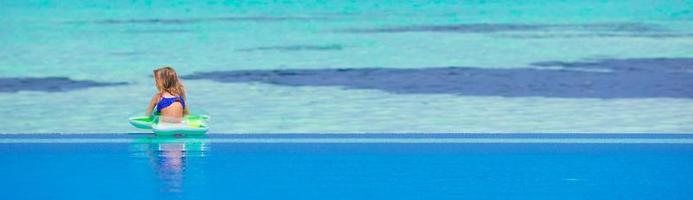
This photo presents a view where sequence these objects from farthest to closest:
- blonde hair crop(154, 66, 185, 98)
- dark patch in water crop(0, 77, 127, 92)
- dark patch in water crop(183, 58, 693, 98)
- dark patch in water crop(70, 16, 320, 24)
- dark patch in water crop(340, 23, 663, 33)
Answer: dark patch in water crop(70, 16, 320, 24) → dark patch in water crop(340, 23, 663, 33) → dark patch in water crop(0, 77, 127, 92) → dark patch in water crop(183, 58, 693, 98) → blonde hair crop(154, 66, 185, 98)

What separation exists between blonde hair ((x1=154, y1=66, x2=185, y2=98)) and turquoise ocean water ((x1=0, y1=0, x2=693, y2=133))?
479mm

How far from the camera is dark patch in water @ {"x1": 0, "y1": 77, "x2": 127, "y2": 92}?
880cm

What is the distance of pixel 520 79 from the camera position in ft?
30.0

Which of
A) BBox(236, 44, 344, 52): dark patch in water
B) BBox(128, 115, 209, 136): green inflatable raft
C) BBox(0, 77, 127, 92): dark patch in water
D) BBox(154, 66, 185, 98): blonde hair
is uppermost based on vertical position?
BBox(154, 66, 185, 98): blonde hair

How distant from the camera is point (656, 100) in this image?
26.5ft

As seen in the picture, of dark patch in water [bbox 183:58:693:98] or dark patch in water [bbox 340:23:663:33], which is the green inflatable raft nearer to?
dark patch in water [bbox 183:58:693:98]
